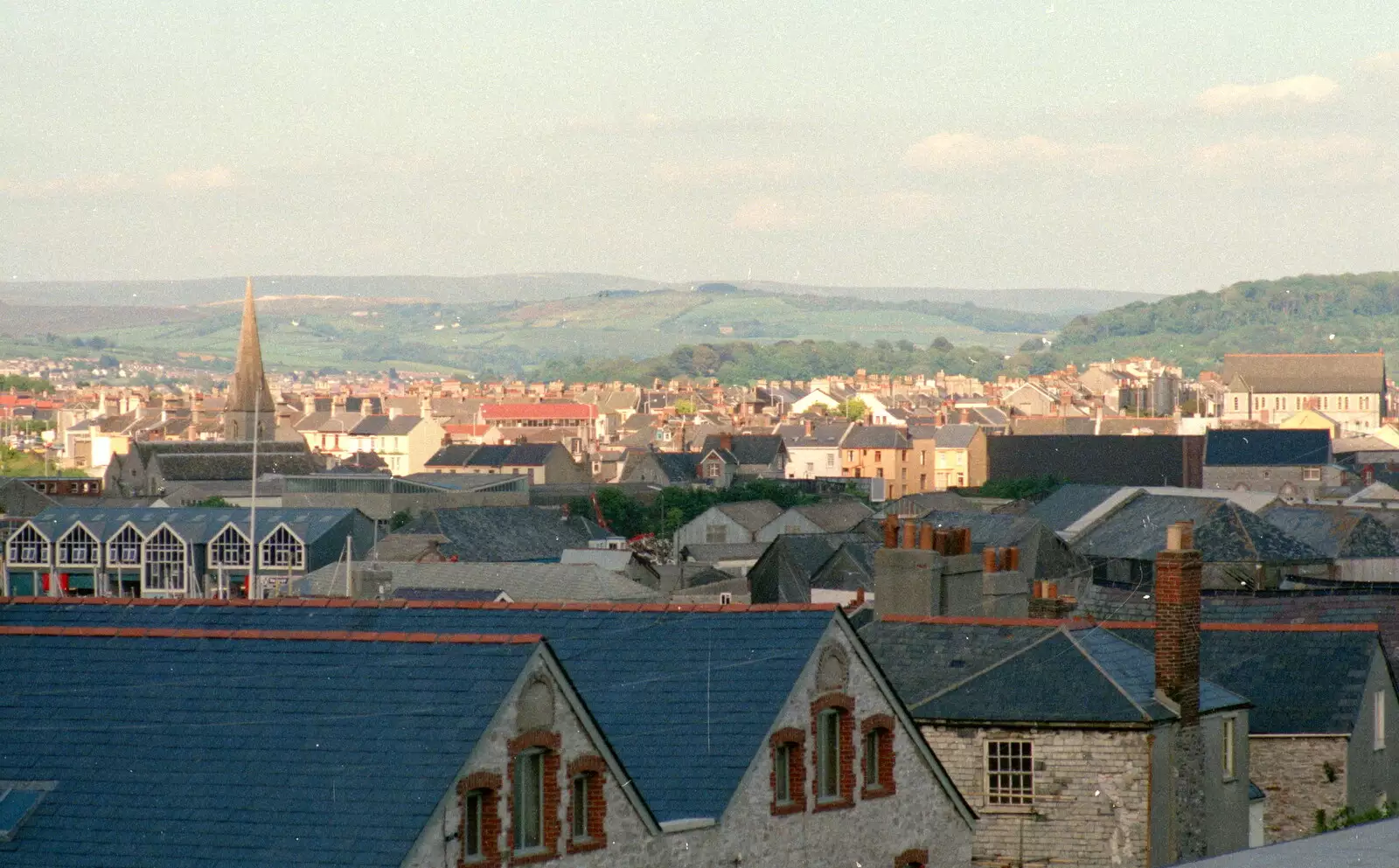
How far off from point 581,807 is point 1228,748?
12.0m

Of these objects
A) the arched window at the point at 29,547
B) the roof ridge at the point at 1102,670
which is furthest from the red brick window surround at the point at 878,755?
the arched window at the point at 29,547

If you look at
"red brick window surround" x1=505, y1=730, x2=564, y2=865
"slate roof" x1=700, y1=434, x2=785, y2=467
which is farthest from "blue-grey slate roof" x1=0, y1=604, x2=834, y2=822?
"slate roof" x1=700, y1=434, x2=785, y2=467

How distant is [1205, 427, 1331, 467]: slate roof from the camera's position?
138m

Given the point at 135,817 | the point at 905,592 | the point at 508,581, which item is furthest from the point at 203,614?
the point at 508,581

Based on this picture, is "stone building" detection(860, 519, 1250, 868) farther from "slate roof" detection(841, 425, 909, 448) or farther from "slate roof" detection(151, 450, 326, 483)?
"slate roof" detection(841, 425, 909, 448)

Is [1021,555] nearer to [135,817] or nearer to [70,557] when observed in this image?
[70,557]

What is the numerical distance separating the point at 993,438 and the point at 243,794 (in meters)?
147

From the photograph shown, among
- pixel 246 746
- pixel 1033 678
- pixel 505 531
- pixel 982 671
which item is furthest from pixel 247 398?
pixel 246 746

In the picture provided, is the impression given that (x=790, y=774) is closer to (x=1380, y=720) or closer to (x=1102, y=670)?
(x=1102, y=670)

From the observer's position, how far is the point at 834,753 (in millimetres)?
20375

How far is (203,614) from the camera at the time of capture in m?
20.7

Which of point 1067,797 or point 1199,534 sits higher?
point 1067,797

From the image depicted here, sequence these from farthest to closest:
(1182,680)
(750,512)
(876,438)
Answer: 1. (876,438)
2. (750,512)
3. (1182,680)

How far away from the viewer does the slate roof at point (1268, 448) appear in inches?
5443
